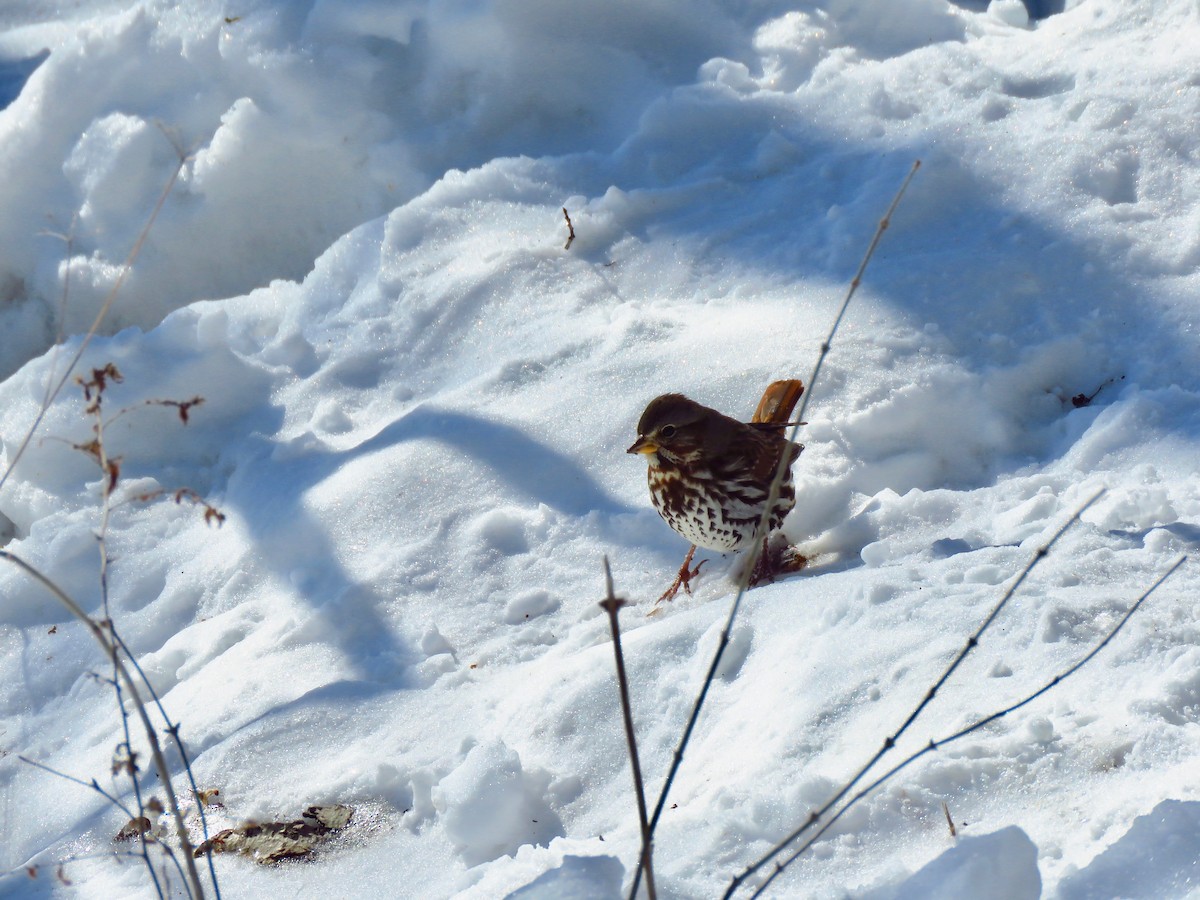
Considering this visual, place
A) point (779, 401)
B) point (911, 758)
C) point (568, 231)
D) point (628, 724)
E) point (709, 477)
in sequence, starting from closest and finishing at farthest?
1. point (628, 724)
2. point (911, 758)
3. point (709, 477)
4. point (779, 401)
5. point (568, 231)

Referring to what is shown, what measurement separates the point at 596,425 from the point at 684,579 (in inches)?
33.4

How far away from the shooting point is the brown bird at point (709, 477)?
355 cm

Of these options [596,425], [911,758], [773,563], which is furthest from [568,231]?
[911,758]

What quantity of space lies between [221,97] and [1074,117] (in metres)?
4.47

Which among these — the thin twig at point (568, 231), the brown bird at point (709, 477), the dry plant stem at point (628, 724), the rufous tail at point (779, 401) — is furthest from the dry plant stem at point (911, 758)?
the thin twig at point (568, 231)

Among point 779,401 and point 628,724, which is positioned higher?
point 628,724

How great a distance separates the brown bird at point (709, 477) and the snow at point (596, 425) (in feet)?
0.74

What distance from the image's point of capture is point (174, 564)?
14.2ft

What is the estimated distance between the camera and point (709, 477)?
11.7 feet

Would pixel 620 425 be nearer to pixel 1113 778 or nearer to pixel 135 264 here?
pixel 1113 778

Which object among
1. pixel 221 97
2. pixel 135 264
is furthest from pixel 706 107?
pixel 135 264

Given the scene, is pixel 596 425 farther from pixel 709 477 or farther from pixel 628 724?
pixel 628 724

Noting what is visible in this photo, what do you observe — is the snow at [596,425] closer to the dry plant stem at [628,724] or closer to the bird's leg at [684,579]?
the bird's leg at [684,579]

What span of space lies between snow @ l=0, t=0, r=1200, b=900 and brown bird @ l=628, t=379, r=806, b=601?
8.9 inches
